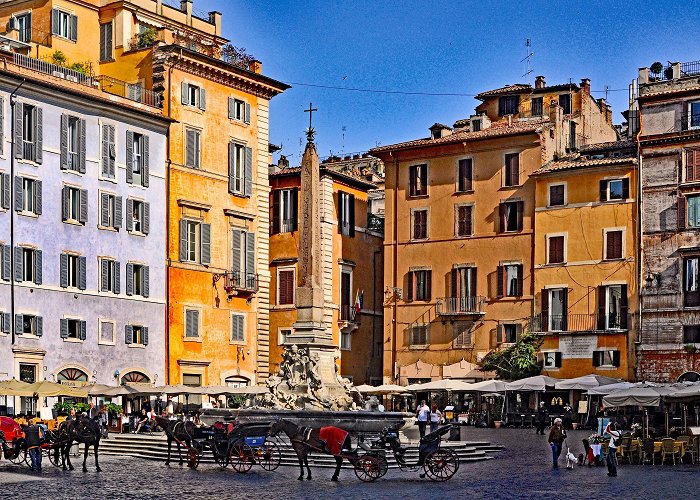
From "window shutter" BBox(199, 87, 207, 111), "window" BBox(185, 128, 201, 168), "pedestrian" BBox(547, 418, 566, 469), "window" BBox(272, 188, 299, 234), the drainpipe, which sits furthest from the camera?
"window" BBox(272, 188, 299, 234)

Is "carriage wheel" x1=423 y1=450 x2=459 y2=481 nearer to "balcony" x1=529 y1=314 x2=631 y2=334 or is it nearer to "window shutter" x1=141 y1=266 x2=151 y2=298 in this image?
"window shutter" x1=141 y1=266 x2=151 y2=298

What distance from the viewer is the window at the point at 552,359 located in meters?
57.1

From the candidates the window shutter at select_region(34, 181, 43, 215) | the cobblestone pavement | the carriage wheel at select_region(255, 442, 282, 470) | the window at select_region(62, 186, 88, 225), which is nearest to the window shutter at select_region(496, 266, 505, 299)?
the window at select_region(62, 186, 88, 225)

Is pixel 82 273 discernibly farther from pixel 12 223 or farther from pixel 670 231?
pixel 670 231

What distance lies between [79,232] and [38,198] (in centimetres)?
216

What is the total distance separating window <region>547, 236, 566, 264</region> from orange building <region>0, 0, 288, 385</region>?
460 inches

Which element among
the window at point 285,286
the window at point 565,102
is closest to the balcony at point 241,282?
the window at point 285,286

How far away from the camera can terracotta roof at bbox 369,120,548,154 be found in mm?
59519

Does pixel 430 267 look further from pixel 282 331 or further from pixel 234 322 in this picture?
pixel 234 322

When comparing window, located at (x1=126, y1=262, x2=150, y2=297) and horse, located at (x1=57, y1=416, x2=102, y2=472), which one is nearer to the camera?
horse, located at (x1=57, y1=416, x2=102, y2=472)

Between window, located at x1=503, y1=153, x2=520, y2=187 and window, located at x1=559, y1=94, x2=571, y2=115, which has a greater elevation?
window, located at x1=559, y1=94, x2=571, y2=115

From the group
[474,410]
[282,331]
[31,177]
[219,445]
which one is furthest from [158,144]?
[219,445]

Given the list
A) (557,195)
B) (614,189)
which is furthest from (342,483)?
(557,195)

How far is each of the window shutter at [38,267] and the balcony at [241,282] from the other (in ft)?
30.5
